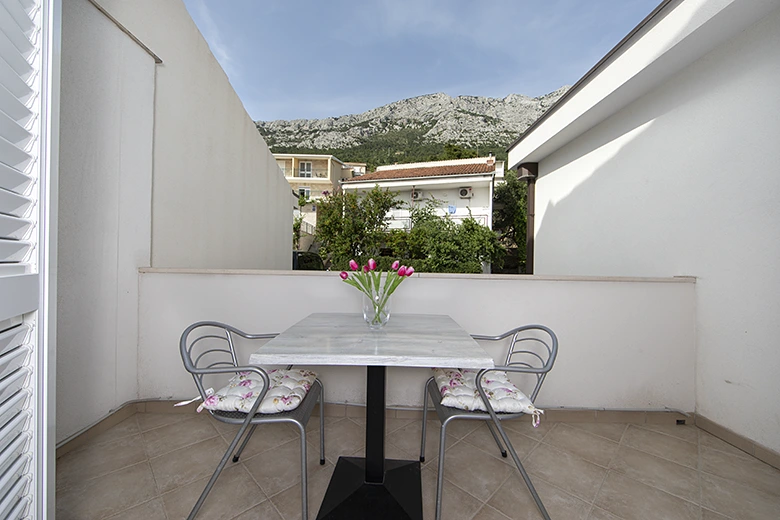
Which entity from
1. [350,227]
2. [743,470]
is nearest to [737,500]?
[743,470]

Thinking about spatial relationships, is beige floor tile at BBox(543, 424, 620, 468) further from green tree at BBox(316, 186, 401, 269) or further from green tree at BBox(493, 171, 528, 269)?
green tree at BBox(493, 171, 528, 269)

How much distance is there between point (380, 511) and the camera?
1345 millimetres

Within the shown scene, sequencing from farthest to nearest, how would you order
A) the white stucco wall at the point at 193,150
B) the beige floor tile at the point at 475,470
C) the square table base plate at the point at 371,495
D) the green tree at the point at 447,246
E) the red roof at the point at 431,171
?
1. the red roof at the point at 431,171
2. the green tree at the point at 447,246
3. the white stucco wall at the point at 193,150
4. the beige floor tile at the point at 475,470
5. the square table base plate at the point at 371,495

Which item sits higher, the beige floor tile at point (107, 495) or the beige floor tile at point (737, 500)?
the beige floor tile at point (107, 495)

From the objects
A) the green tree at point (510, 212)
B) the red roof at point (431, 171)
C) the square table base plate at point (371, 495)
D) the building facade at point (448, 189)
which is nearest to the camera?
the square table base plate at point (371, 495)

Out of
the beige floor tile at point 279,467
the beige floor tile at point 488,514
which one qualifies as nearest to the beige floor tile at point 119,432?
the beige floor tile at point 279,467

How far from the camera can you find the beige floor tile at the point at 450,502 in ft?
4.58

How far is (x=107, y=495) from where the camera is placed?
1.49 m

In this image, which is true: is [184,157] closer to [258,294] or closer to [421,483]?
[258,294]

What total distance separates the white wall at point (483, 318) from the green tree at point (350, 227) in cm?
799

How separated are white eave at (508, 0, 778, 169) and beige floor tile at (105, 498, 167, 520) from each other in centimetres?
405

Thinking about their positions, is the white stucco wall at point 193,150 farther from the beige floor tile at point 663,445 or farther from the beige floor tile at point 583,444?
the beige floor tile at point 663,445

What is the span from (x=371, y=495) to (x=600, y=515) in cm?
103

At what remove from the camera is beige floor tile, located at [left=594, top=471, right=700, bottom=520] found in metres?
1.44
